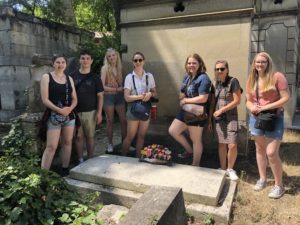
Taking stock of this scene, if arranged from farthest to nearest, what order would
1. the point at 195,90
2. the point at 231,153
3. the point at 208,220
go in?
the point at 195,90, the point at 231,153, the point at 208,220

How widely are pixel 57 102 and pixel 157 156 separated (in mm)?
1619

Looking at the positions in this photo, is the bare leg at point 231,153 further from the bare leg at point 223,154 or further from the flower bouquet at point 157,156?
the flower bouquet at point 157,156

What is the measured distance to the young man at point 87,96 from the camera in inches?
194

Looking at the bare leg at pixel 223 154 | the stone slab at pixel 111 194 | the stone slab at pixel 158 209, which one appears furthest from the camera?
the bare leg at pixel 223 154

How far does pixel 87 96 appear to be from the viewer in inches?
195

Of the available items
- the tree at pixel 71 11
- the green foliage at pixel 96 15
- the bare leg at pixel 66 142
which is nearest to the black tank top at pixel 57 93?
the bare leg at pixel 66 142

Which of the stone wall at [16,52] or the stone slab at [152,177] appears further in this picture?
the stone wall at [16,52]

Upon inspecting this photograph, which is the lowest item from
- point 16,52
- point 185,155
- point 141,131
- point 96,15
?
point 185,155

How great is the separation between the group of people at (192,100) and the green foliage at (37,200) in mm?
1332

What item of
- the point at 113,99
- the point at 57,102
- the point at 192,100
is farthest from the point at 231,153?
the point at 57,102

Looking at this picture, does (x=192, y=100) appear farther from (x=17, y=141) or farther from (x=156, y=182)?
(x=17, y=141)

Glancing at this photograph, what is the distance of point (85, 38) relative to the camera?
519 inches

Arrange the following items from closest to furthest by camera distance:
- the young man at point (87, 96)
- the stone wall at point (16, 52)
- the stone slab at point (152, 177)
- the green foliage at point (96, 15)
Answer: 1. the stone slab at point (152, 177)
2. the young man at point (87, 96)
3. the stone wall at point (16, 52)
4. the green foliage at point (96, 15)

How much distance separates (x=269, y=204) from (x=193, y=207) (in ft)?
3.26
